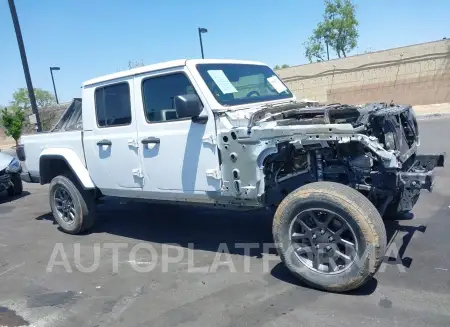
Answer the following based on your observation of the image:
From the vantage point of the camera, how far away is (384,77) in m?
28.6

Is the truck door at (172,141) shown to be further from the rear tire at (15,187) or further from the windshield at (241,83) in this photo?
the rear tire at (15,187)

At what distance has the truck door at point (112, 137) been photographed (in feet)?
16.6

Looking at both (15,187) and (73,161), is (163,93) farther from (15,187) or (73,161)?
(15,187)

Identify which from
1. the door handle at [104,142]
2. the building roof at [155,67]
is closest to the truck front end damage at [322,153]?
the building roof at [155,67]

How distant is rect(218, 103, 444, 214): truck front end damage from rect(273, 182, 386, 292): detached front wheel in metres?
0.33

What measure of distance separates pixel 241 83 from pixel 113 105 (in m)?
1.60

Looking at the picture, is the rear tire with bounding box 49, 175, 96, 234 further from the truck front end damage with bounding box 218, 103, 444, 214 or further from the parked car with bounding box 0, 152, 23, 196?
the parked car with bounding box 0, 152, 23, 196

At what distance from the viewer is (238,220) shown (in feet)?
19.5

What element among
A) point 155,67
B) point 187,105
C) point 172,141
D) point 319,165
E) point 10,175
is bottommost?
point 10,175

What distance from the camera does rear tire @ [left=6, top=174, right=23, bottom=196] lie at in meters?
9.48

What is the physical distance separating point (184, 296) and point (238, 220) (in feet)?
7.17

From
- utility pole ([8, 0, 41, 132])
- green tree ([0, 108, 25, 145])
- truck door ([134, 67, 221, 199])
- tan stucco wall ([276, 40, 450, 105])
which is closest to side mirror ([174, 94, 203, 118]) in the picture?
truck door ([134, 67, 221, 199])

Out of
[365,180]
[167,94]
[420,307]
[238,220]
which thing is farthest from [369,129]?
[238,220]

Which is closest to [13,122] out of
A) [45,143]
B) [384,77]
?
[384,77]
